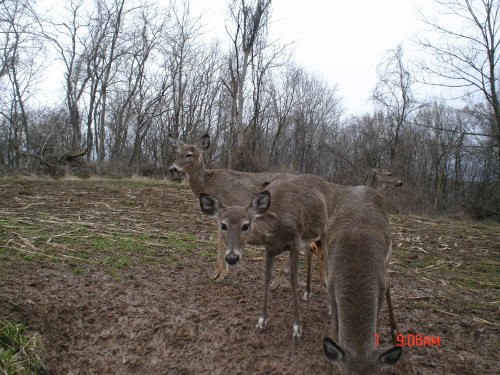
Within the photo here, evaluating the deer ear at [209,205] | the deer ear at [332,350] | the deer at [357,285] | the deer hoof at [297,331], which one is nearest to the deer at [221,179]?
the deer ear at [209,205]

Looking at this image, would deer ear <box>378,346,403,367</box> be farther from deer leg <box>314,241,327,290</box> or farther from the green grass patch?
the green grass patch

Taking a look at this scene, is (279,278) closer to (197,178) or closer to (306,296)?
(306,296)

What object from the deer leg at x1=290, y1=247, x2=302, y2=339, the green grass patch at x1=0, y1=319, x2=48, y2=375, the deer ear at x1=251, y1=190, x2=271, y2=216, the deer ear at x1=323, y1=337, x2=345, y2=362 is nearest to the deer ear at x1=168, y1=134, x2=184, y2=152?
the deer ear at x1=251, y1=190, x2=271, y2=216

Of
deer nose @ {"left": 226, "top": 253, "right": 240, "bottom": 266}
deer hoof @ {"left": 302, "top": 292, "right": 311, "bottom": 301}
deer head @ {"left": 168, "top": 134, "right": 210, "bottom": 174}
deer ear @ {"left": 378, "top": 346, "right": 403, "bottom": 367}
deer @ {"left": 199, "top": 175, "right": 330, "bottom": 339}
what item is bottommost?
deer hoof @ {"left": 302, "top": 292, "right": 311, "bottom": 301}

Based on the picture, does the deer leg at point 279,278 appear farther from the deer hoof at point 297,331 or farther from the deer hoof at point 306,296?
the deer hoof at point 297,331

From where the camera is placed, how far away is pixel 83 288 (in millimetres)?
5457

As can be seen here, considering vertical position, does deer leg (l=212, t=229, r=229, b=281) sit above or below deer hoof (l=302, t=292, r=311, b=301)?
above

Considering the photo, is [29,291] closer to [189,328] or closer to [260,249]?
[189,328]

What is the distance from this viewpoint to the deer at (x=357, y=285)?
10.4ft

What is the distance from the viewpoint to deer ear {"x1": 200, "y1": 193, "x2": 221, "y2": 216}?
5.26 m

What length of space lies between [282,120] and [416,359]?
37.6 m

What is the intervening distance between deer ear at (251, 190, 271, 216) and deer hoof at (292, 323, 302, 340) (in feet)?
4.59

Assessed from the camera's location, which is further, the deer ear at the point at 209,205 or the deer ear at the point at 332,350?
the deer ear at the point at 209,205

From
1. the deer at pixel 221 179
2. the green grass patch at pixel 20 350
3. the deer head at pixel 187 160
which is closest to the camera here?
the green grass patch at pixel 20 350
